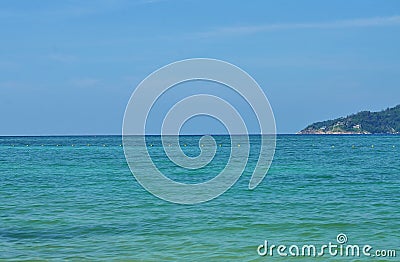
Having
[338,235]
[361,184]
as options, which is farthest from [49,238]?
[361,184]

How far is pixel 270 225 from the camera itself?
22.0m

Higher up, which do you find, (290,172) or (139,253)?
(290,172)

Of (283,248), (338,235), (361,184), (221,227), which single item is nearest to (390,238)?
(338,235)

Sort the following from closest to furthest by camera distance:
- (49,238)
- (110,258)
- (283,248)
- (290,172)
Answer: (110,258), (283,248), (49,238), (290,172)

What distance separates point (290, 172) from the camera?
1795 inches

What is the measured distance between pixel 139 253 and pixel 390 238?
7.59 m

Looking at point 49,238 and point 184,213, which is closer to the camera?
point 49,238

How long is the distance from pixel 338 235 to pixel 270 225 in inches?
104

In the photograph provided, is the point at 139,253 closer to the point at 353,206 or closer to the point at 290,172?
the point at 353,206

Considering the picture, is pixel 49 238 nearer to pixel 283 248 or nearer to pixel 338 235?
pixel 283 248

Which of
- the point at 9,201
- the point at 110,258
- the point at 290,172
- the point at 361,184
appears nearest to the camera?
the point at 110,258

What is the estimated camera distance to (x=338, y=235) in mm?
20172

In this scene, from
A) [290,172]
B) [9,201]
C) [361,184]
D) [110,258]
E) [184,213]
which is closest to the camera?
[110,258]

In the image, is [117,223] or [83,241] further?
[117,223]
